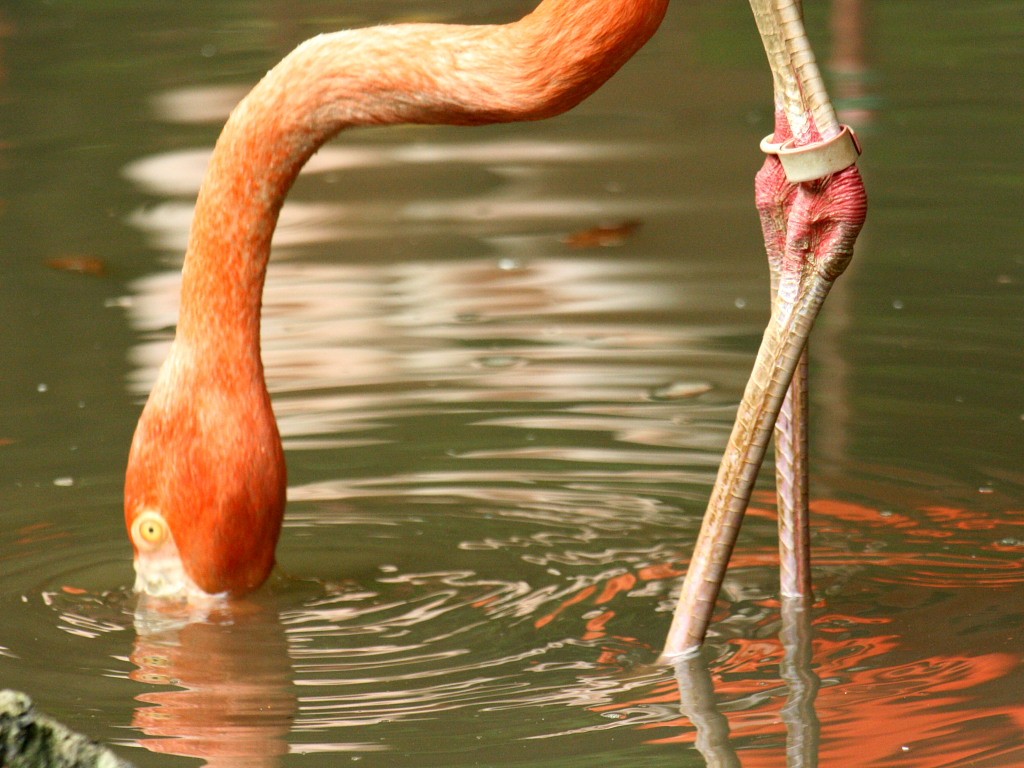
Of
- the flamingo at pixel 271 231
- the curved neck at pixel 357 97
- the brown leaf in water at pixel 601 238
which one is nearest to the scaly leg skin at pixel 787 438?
the flamingo at pixel 271 231

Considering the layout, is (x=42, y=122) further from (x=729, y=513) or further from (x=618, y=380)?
(x=729, y=513)

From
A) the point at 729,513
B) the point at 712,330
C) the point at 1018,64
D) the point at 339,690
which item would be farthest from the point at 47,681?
the point at 1018,64

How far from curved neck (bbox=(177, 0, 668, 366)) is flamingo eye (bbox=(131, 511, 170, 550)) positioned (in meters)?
0.28

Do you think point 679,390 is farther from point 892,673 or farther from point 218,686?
point 218,686

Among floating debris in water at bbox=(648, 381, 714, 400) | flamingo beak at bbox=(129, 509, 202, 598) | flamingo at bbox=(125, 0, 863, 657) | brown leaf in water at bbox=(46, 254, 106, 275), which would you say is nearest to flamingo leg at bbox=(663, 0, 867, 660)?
flamingo at bbox=(125, 0, 863, 657)

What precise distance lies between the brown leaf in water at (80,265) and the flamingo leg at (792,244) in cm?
301

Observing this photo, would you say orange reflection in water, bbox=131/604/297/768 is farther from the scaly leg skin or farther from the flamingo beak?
the scaly leg skin

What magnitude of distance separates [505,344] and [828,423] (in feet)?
3.11

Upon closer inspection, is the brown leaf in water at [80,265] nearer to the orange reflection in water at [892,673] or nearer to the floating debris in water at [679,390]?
the floating debris in water at [679,390]

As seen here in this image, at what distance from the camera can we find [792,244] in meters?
2.41

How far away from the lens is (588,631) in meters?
2.67

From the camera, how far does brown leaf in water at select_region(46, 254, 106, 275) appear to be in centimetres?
499

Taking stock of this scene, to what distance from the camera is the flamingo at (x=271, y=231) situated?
2381 mm

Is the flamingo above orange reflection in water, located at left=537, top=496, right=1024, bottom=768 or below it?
above
